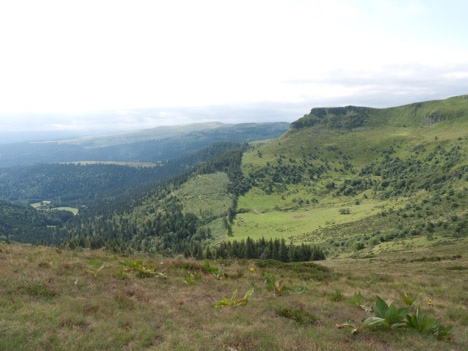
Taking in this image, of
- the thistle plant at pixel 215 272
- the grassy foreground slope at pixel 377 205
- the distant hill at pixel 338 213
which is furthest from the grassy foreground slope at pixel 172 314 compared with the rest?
the grassy foreground slope at pixel 377 205

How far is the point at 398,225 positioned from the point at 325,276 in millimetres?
63627

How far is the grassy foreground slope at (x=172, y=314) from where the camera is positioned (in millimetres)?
8375

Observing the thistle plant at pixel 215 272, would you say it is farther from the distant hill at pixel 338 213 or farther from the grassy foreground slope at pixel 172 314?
the distant hill at pixel 338 213

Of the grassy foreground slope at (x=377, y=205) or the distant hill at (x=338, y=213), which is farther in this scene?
the distant hill at (x=338, y=213)

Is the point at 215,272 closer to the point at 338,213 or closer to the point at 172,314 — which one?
the point at 172,314

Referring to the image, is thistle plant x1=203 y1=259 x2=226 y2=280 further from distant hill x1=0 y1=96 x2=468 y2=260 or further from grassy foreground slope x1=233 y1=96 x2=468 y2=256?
grassy foreground slope x1=233 y1=96 x2=468 y2=256

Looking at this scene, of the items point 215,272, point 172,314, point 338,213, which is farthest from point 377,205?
point 172,314

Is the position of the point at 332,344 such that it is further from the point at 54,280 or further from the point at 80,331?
the point at 54,280

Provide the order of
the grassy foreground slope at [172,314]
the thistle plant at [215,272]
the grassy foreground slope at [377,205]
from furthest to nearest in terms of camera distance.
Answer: the grassy foreground slope at [377,205], the thistle plant at [215,272], the grassy foreground slope at [172,314]

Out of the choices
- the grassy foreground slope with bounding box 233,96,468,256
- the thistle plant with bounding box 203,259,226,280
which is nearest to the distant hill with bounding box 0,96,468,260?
the grassy foreground slope with bounding box 233,96,468,256

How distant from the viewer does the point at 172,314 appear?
10.9 meters

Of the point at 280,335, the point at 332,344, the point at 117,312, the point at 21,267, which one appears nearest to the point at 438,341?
the point at 332,344

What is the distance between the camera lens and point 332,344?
8391 mm

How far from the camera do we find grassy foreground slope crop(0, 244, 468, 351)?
27.5 ft
